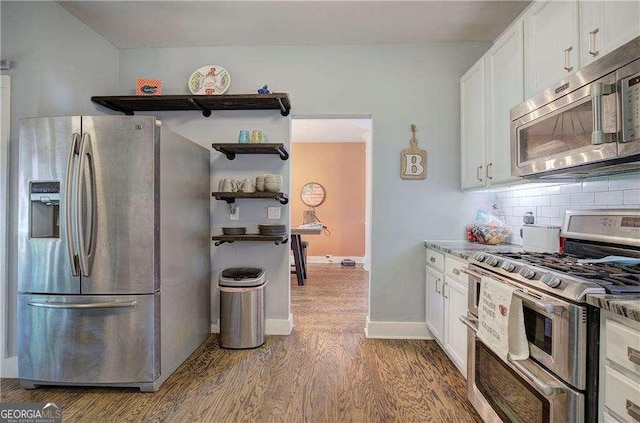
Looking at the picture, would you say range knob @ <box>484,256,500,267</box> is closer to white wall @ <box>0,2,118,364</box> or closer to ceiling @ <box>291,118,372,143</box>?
white wall @ <box>0,2,118,364</box>

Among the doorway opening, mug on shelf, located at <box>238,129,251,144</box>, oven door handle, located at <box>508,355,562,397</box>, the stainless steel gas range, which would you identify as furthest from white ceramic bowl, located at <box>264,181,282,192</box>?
the doorway opening

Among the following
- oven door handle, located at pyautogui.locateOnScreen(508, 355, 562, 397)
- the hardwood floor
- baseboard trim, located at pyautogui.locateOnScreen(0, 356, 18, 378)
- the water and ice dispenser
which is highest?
the water and ice dispenser

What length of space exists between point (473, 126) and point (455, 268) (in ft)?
4.04

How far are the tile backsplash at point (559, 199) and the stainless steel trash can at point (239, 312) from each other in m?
2.22

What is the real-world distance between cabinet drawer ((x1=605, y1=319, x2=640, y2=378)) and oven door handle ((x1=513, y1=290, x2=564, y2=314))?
149mm

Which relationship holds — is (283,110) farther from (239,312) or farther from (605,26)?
(605,26)

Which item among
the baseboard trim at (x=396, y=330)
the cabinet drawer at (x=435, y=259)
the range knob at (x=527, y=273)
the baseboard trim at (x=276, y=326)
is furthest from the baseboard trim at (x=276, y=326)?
the range knob at (x=527, y=273)

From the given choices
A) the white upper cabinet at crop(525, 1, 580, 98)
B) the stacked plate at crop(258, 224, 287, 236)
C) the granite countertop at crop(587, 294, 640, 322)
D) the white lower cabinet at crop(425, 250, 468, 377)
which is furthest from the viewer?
the stacked plate at crop(258, 224, 287, 236)

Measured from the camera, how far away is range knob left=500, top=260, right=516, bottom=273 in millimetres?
1480

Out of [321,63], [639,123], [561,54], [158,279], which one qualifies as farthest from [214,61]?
[639,123]

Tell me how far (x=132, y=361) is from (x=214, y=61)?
2.57 metres

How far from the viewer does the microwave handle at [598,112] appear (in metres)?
1.25

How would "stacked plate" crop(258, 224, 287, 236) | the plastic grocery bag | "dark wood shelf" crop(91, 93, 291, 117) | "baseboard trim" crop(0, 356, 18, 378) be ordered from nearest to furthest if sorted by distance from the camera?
1. "baseboard trim" crop(0, 356, 18, 378)
2. the plastic grocery bag
3. "dark wood shelf" crop(91, 93, 291, 117)
4. "stacked plate" crop(258, 224, 287, 236)

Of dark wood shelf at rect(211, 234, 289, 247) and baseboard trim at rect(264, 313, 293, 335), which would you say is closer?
Answer: dark wood shelf at rect(211, 234, 289, 247)
